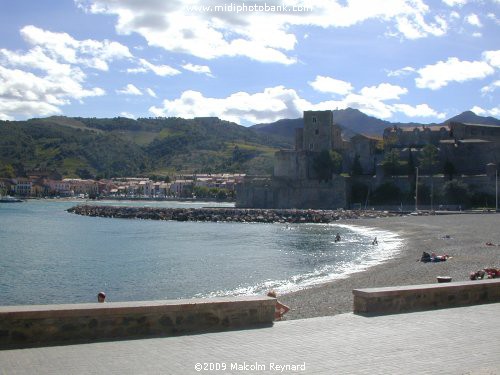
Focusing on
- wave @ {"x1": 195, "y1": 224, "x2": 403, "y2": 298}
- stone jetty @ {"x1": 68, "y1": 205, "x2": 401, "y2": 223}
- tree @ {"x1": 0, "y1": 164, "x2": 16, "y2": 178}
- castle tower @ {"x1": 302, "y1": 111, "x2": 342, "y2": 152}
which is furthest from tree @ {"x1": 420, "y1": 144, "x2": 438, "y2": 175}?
tree @ {"x1": 0, "y1": 164, "x2": 16, "y2": 178}

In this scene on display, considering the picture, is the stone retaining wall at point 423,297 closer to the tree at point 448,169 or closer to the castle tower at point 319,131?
the tree at point 448,169

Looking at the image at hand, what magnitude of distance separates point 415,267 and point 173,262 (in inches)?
496

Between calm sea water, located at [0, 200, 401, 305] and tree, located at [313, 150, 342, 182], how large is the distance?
1179 inches

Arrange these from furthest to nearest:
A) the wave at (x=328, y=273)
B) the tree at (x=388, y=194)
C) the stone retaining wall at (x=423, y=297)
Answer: the tree at (x=388, y=194), the wave at (x=328, y=273), the stone retaining wall at (x=423, y=297)

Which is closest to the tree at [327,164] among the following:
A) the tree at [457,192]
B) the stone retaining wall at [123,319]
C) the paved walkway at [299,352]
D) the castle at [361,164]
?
the castle at [361,164]

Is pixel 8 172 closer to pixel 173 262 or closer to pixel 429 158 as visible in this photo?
pixel 429 158

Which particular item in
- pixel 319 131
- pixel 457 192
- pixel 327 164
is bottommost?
pixel 457 192

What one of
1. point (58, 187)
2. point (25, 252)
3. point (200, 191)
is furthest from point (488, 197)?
point (58, 187)

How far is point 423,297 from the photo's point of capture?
9.90m

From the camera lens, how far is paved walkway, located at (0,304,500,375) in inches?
250

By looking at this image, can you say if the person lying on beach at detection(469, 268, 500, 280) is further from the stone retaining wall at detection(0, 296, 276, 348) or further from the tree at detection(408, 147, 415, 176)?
the tree at detection(408, 147, 415, 176)

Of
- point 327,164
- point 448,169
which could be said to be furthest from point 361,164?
point 448,169

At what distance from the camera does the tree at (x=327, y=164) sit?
80375 mm

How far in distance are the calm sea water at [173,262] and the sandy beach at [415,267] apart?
136 cm
